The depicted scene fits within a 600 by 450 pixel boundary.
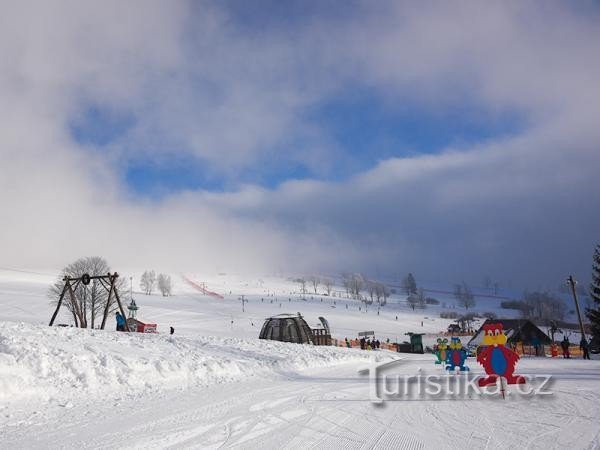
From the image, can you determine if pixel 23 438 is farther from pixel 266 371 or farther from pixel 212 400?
pixel 266 371

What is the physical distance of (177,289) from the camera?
570 ft

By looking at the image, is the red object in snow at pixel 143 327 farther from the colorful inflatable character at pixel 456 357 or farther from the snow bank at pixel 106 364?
the colorful inflatable character at pixel 456 357

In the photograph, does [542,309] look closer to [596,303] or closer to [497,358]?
[596,303]

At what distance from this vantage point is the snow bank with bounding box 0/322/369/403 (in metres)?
9.40

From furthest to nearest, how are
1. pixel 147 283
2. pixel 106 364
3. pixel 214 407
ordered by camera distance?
pixel 147 283
pixel 106 364
pixel 214 407

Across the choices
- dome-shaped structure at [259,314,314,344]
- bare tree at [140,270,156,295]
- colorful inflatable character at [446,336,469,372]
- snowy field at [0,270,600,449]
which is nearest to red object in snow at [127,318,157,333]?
dome-shaped structure at [259,314,314,344]

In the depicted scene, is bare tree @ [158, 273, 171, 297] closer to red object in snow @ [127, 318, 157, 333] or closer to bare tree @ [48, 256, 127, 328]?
bare tree @ [48, 256, 127, 328]

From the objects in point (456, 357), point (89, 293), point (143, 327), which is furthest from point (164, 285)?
point (456, 357)

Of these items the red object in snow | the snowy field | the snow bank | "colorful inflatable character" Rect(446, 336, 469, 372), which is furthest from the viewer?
the red object in snow

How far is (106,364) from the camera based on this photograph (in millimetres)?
11086

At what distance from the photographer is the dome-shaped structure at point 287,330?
32.8m

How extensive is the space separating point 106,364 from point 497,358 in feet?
31.6

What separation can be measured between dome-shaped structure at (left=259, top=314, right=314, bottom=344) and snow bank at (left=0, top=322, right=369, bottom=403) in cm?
1519

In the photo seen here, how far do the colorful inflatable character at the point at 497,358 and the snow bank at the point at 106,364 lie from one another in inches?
288
